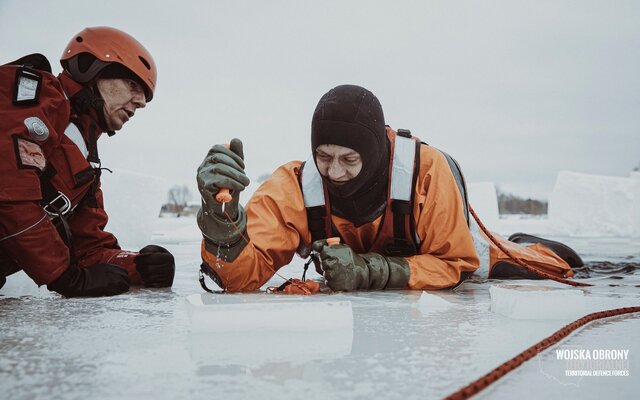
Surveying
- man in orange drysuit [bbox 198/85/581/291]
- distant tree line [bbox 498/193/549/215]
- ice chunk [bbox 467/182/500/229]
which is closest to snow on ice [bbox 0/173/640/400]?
man in orange drysuit [bbox 198/85/581/291]

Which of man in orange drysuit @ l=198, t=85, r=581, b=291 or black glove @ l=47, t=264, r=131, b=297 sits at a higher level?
man in orange drysuit @ l=198, t=85, r=581, b=291

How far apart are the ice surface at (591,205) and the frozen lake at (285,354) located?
10.5m

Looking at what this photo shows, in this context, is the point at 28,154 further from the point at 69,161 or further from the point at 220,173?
the point at 220,173

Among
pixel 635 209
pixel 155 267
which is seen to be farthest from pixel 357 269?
pixel 635 209

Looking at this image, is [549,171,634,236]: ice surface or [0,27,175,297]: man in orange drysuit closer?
[0,27,175,297]: man in orange drysuit

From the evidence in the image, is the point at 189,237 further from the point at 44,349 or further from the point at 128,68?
the point at 44,349

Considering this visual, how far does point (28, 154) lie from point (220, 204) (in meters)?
0.68

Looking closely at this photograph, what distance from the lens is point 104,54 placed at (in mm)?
2250

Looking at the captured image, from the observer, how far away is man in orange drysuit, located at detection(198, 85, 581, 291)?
2.07 m

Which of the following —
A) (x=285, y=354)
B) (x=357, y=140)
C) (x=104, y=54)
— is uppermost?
(x=104, y=54)

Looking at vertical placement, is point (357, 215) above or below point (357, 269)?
above

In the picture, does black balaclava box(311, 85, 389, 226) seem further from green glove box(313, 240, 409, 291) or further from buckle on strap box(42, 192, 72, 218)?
buckle on strap box(42, 192, 72, 218)

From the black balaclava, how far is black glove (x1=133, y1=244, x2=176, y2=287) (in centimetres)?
80

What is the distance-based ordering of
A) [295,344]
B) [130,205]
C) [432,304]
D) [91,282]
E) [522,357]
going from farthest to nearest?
[130,205] < [91,282] < [432,304] < [295,344] < [522,357]
